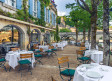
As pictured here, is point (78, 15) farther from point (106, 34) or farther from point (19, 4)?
point (106, 34)

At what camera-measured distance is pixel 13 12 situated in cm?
821

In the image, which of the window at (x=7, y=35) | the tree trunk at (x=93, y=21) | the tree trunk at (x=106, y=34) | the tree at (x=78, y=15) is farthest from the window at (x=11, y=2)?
the tree trunk at (x=106, y=34)

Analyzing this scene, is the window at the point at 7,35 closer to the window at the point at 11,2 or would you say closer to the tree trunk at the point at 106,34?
the window at the point at 11,2

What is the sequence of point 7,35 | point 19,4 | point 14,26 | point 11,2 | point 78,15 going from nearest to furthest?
point 11,2
point 14,26
point 19,4
point 78,15
point 7,35

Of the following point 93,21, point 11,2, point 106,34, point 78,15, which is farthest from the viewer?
point 78,15

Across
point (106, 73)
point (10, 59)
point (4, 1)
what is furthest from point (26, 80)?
point (4, 1)

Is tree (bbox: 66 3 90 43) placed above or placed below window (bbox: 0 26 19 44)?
above

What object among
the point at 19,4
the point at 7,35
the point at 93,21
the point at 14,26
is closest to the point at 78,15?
the point at 93,21

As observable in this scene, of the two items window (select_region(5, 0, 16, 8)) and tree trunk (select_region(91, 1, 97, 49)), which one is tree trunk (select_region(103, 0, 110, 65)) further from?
window (select_region(5, 0, 16, 8))

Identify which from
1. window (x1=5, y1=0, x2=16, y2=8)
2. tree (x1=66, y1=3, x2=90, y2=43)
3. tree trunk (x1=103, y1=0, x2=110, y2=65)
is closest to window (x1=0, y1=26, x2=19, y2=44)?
window (x1=5, y1=0, x2=16, y2=8)

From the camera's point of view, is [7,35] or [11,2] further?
[7,35]

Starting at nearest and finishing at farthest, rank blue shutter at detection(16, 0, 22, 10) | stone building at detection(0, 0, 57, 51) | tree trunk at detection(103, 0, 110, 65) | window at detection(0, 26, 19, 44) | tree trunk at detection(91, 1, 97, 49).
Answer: tree trunk at detection(103, 0, 110, 65) < tree trunk at detection(91, 1, 97, 49) < stone building at detection(0, 0, 57, 51) < blue shutter at detection(16, 0, 22, 10) < window at detection(0, 26, 19, 44)

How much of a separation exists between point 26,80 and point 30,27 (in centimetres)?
766

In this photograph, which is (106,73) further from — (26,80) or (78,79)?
(26,80)
